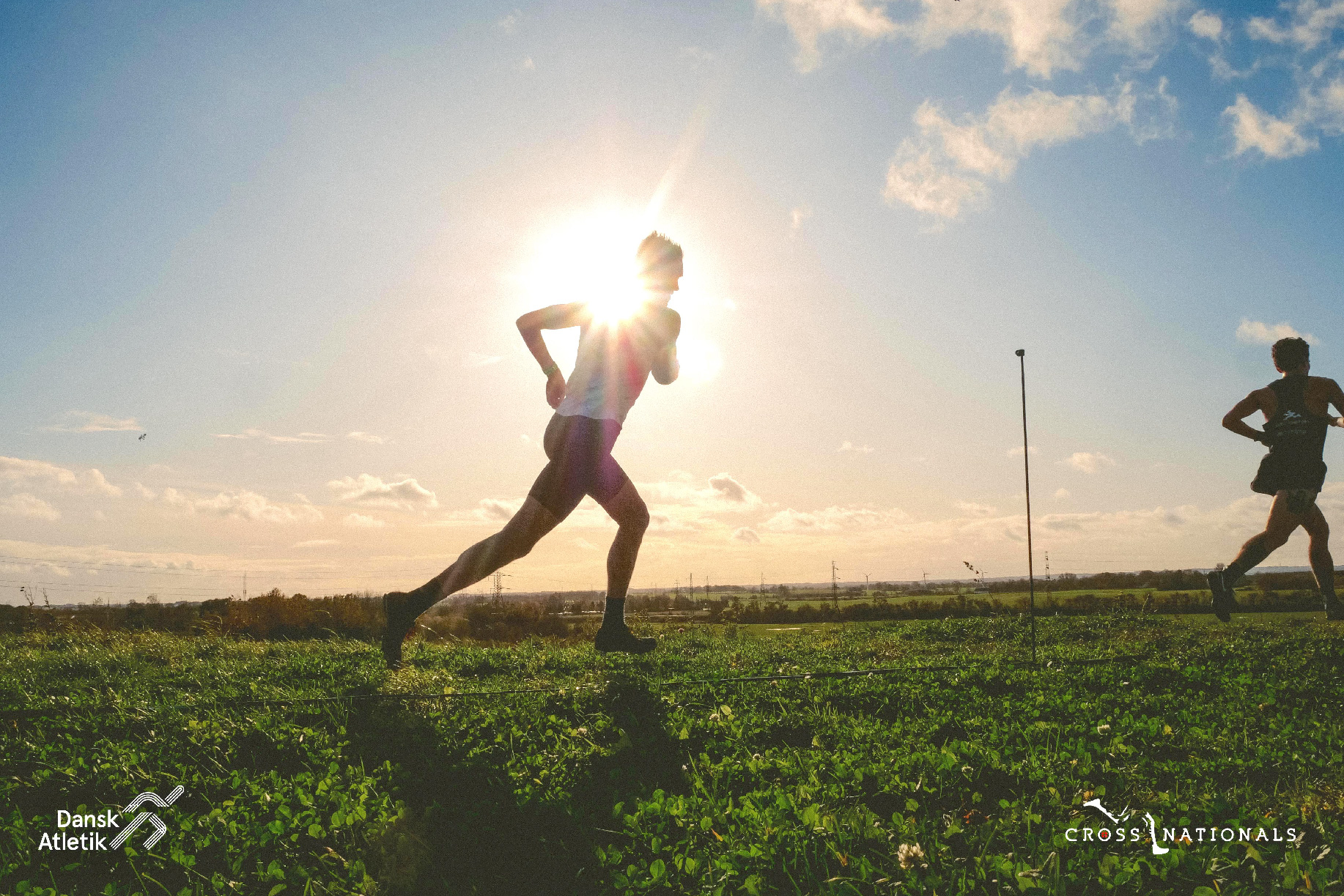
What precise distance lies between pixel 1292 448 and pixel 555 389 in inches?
226

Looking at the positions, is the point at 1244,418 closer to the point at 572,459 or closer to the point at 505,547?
the point at 572,459

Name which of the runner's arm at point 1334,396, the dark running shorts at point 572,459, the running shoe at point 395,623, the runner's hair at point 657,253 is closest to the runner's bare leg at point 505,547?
the dark running shorts at point 572,459

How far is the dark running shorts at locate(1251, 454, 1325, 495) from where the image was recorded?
6.03 metres

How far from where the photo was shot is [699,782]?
2.74 meters

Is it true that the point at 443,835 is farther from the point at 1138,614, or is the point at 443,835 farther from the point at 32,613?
the point at 32,613

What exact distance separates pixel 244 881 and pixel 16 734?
7.85ft

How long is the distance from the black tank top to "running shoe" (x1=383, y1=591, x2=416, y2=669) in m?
6.62

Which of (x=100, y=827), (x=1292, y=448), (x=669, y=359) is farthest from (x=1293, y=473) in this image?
(x=100, y=827)

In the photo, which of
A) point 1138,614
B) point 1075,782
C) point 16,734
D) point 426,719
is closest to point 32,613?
point 16,734

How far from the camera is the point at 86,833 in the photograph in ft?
8.01

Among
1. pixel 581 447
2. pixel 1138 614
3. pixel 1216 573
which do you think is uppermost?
pixel 581 447

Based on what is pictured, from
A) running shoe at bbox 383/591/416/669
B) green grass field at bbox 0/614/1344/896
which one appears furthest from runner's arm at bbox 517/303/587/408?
green grass field at bbox 0/614/1344/896

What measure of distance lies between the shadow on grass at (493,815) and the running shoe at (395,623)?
125cm

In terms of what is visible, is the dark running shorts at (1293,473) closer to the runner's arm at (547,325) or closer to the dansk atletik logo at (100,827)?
the runner's arm at (547,325)
